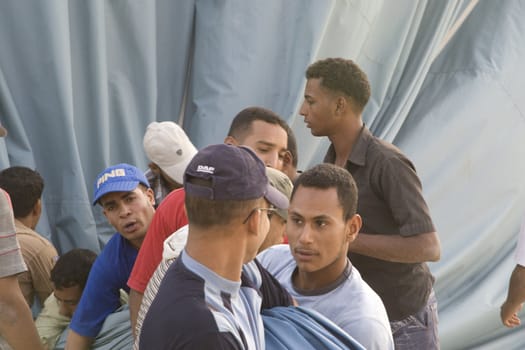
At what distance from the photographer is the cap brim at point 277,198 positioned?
2166 mm

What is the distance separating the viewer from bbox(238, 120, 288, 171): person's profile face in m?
2.89

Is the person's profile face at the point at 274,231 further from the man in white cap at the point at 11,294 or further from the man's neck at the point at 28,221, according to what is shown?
the man's neck at the point at 28,221

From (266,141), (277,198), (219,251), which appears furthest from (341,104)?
(219,251)

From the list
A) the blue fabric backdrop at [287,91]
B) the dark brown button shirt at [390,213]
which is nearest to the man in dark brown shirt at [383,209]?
the dark brown button shirt at [390,213]

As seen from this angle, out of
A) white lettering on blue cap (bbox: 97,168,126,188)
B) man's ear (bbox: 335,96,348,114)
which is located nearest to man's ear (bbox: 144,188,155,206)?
white lettering on blue cap (bbox: 97,168,126,188)

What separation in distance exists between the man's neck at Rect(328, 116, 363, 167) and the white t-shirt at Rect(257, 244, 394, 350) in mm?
719

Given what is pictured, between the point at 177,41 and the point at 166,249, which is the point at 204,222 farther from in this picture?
the point at 177,41

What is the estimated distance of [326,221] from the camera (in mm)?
2246

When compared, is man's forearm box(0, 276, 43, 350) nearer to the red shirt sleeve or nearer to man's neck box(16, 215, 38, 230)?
the red shirt sleeve

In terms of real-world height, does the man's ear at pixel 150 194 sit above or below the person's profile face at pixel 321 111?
below

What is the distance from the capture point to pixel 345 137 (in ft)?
9.52

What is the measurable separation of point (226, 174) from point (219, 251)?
0.15 metres

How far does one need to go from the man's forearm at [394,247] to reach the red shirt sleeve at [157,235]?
568 mm

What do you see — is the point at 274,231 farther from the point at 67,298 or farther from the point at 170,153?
the point at 67,298
